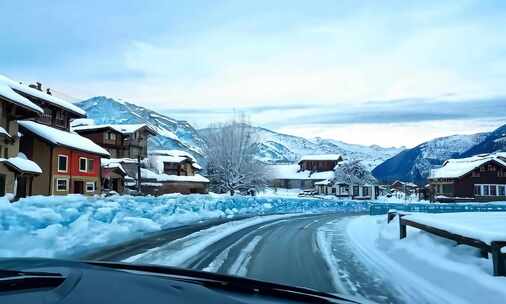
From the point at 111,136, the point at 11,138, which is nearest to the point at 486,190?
the point at 111,136

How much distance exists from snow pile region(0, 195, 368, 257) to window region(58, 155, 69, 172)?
1978 cm

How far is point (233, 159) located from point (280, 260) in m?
55.6

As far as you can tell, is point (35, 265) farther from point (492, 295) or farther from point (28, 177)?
point (28, 177)

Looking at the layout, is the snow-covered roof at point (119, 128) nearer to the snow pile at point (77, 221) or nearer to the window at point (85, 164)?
the window at point (85, 164)

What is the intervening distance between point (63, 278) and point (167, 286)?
0.51 metres

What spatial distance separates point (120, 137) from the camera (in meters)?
65.4

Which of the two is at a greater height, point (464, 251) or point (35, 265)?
point (35, 265)

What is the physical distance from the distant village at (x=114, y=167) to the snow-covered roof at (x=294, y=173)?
0.23m

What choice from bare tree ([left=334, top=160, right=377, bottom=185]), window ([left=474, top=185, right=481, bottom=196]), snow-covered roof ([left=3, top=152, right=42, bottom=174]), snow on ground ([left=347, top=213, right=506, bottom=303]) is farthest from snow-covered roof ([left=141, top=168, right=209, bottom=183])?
snow on ground ([left=347, top=213, right=506, bottom=303])

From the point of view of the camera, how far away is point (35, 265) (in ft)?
9.53

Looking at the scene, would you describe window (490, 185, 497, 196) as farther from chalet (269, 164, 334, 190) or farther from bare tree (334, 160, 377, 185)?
chalet (269, 164, 334, 190)

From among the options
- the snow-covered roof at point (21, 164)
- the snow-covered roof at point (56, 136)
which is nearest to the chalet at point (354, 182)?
the snow-covered roof at point (56, 136)

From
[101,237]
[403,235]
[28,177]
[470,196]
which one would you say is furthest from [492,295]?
[470,196]

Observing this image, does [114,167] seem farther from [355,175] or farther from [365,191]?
[365,191]
